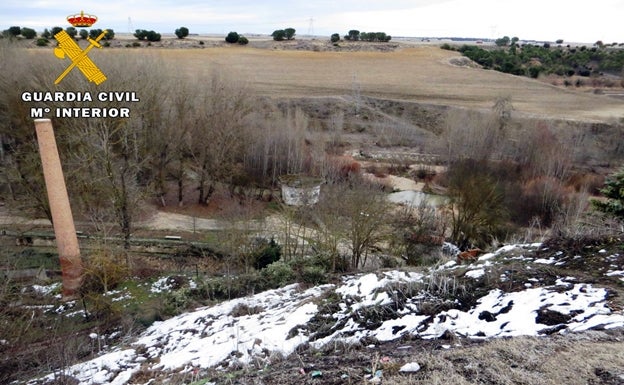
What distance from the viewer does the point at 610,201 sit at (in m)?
11.9

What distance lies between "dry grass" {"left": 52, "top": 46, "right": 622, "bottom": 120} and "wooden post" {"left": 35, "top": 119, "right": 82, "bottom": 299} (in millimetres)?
23723

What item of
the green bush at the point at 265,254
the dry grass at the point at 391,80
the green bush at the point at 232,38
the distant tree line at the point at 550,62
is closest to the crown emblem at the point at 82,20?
the green bush at the point at 265,254

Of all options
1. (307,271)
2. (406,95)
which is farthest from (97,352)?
(406,95)

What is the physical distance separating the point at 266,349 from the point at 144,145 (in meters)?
17.7

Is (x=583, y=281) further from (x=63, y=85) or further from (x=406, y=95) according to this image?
(x=406, y=95)

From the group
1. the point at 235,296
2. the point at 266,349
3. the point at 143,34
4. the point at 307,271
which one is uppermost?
the point at 143,34

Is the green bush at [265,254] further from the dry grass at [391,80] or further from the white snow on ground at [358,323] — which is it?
the dry grass at [391,80]

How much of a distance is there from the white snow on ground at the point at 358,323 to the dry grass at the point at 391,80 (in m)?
30.8

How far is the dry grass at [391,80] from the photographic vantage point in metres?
39.4

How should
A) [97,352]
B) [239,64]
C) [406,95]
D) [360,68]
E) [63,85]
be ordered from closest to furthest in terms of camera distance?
[97,352], [63,85], [406,95], [239,64], [360,68]

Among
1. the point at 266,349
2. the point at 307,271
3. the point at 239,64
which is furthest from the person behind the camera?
the point at 239,64

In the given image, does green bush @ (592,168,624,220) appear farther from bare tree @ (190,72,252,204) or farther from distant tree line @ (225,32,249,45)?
distant tree line @ (225,32,249,45)

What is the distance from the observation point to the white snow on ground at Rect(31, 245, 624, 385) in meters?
A: 5.93

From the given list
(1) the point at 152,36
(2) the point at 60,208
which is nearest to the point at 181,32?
(1) the point at 152,36
